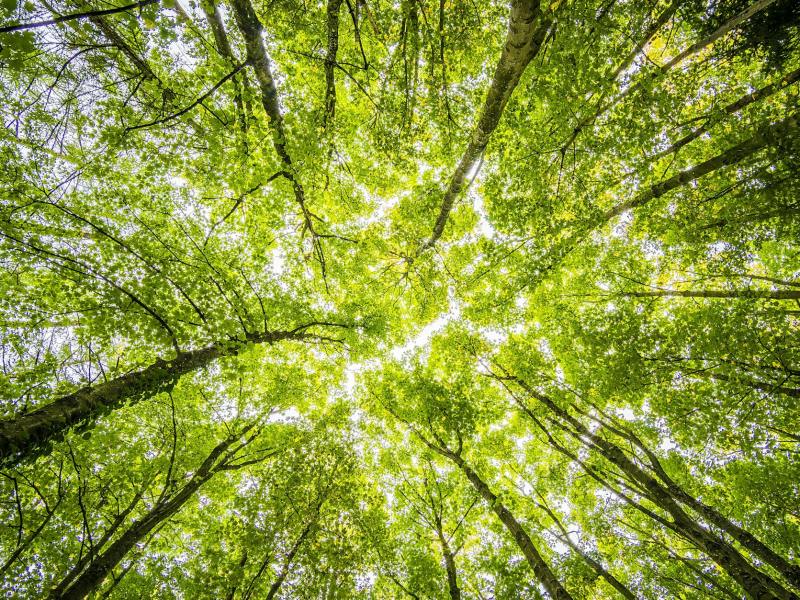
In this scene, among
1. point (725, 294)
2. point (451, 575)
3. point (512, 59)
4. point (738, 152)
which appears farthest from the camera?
point (451, 575)

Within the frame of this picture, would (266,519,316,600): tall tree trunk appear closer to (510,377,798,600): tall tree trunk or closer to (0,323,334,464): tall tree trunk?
(0,323,334,464): tall tree trunk

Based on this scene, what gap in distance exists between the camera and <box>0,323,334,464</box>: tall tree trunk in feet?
11.5

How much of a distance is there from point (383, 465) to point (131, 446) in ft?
25.0

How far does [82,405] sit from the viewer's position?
4113 millimetres

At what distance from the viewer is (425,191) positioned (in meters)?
8.30

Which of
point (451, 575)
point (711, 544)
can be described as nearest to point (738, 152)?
point (711, 544)

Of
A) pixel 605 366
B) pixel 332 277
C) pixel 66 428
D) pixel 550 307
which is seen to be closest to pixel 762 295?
pixel 605 366

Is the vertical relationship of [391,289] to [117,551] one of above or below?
above

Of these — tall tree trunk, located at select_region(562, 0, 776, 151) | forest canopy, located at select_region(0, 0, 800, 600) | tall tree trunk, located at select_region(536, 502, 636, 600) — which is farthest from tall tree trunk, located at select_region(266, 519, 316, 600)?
tall tree trunk, located at select_region(562, 0, 776, 151)

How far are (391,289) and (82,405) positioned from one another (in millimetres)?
7740

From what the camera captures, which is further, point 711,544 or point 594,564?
point 594,564

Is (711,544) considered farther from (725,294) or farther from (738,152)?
(738,152)

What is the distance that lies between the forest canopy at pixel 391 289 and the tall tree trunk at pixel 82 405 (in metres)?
0.04

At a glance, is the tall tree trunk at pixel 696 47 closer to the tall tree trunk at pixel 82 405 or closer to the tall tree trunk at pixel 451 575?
the tall tree trunk at pixel 82 405
